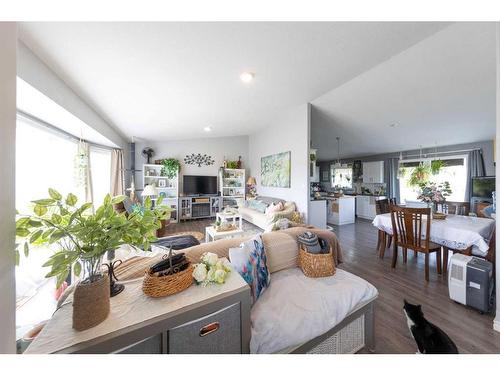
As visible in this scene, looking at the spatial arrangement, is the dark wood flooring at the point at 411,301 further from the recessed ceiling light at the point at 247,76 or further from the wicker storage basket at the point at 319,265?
the recessed ceiling light at the point at 247,76

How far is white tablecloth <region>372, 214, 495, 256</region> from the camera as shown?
1.93 meters

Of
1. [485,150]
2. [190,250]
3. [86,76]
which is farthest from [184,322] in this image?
[485,150]

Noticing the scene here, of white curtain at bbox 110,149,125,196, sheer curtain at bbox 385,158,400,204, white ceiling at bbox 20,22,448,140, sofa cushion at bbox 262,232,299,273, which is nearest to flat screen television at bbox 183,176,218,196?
white curtain at bbox 110,149,125,196

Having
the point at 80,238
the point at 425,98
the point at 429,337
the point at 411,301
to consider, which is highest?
the point at 425,98

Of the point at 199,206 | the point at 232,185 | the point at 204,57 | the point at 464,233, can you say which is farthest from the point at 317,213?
the point at 199,206

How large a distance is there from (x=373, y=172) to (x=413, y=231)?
4501 millimetres

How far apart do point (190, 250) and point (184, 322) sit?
69 centimetres

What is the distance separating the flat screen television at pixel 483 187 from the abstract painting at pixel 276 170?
13.9 ft

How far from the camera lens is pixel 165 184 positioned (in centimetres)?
→ 544

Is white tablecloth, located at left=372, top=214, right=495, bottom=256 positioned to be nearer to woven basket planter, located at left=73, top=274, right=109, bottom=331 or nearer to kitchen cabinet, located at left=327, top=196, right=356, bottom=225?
kitchen cabinet, located at left=327, top=196, right=356, bottom=225

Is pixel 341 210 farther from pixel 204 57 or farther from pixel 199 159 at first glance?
pixel 204 57

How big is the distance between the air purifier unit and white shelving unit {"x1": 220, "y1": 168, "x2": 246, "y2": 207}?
478 centimetres
